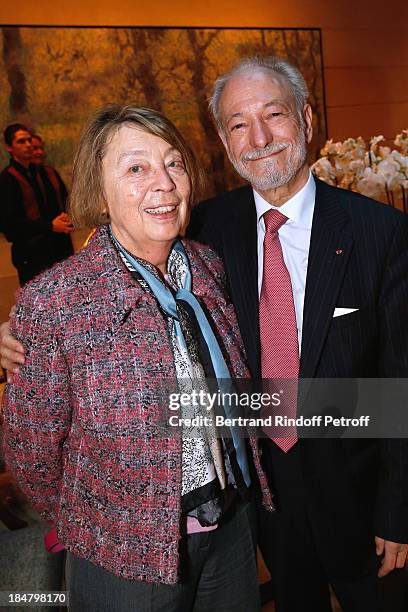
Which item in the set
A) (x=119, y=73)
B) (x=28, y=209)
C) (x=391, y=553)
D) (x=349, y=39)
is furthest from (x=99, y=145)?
(x=349, y=39)

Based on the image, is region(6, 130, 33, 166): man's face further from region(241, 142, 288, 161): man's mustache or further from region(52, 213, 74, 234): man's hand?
region(241, 142, 288, 161): man's mustache

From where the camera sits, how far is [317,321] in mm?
1543

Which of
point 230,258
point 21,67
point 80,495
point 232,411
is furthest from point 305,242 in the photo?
point 21,67

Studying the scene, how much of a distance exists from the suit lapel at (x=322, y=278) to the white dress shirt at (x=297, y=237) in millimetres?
51

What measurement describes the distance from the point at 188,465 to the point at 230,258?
637mm

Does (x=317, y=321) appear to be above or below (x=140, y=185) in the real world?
below

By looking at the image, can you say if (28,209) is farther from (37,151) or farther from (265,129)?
(265,129)

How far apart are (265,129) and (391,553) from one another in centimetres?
125

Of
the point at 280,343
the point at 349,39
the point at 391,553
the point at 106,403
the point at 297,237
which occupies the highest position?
the point at 349,39

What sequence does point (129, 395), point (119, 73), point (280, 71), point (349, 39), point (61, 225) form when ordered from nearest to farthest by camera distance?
point (129, 395)
point (280, 71)
point (61, 225)
point (119, 73)
point (349, 39)

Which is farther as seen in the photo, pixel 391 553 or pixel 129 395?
pixel 391 553

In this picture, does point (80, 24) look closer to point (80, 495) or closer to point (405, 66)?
point (405, 66)

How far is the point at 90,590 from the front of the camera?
135 cm

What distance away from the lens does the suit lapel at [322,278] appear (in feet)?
5.05
